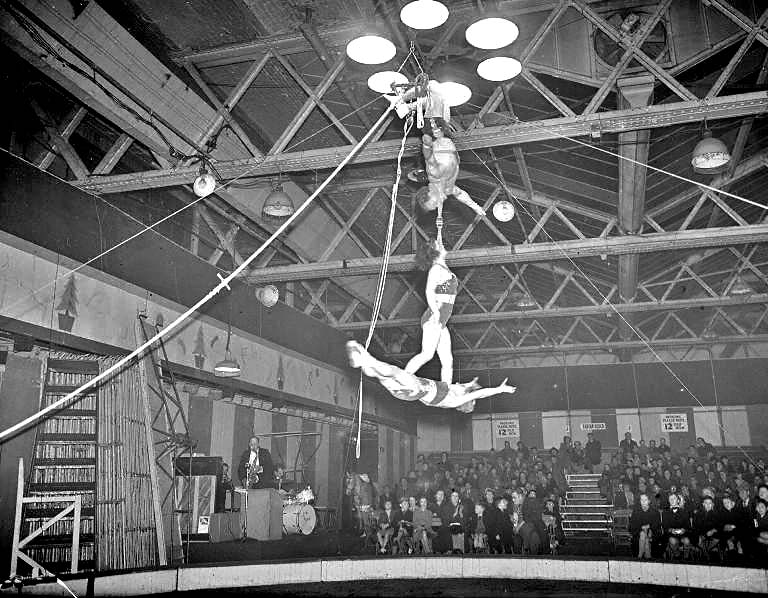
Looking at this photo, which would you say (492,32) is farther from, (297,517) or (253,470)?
(253,470)

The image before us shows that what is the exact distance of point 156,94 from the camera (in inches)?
364

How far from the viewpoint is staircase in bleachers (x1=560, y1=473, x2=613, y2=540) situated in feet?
55.3

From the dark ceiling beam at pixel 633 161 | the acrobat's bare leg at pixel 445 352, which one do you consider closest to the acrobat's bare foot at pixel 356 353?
the acrobat's bare leg at pixel 445 352

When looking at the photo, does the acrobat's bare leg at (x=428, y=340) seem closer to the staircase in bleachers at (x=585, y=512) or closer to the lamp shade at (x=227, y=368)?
the lamp shade at (x=227, y=368)

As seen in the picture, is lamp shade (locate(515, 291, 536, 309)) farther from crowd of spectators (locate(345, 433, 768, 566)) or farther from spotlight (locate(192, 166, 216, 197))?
spotlight (locate(192, 166, 216, 197))

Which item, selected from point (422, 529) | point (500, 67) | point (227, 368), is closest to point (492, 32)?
point (500, 67)

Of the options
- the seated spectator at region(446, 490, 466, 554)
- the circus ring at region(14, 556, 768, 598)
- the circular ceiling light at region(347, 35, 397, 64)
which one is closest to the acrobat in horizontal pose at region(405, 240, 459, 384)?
the circular ceiling light at region(347, 35, 397, 64)

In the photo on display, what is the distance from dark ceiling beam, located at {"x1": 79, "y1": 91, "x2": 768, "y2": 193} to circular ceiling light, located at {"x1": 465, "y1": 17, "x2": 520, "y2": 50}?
4.93 ft

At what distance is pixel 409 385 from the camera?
600cm

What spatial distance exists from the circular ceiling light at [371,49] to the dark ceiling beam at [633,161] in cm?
327

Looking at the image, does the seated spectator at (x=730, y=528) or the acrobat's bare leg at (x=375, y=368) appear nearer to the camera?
the acrobat's bare leg at (x=375, y=368)

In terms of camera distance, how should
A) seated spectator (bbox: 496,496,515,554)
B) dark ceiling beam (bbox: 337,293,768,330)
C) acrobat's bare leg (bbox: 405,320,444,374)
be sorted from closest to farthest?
acrobat's bare leg (bbox: 405,320,444,374) < seated spectator (bbox: 496,496,515,554) < dark ceiling beam (bbox: 337,293,768,330)

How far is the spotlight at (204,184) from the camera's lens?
27.9 feet

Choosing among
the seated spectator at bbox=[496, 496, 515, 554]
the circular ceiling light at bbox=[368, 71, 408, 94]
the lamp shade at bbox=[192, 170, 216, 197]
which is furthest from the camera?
the seated spectator at bbox=[496, 496, 515, 554]
